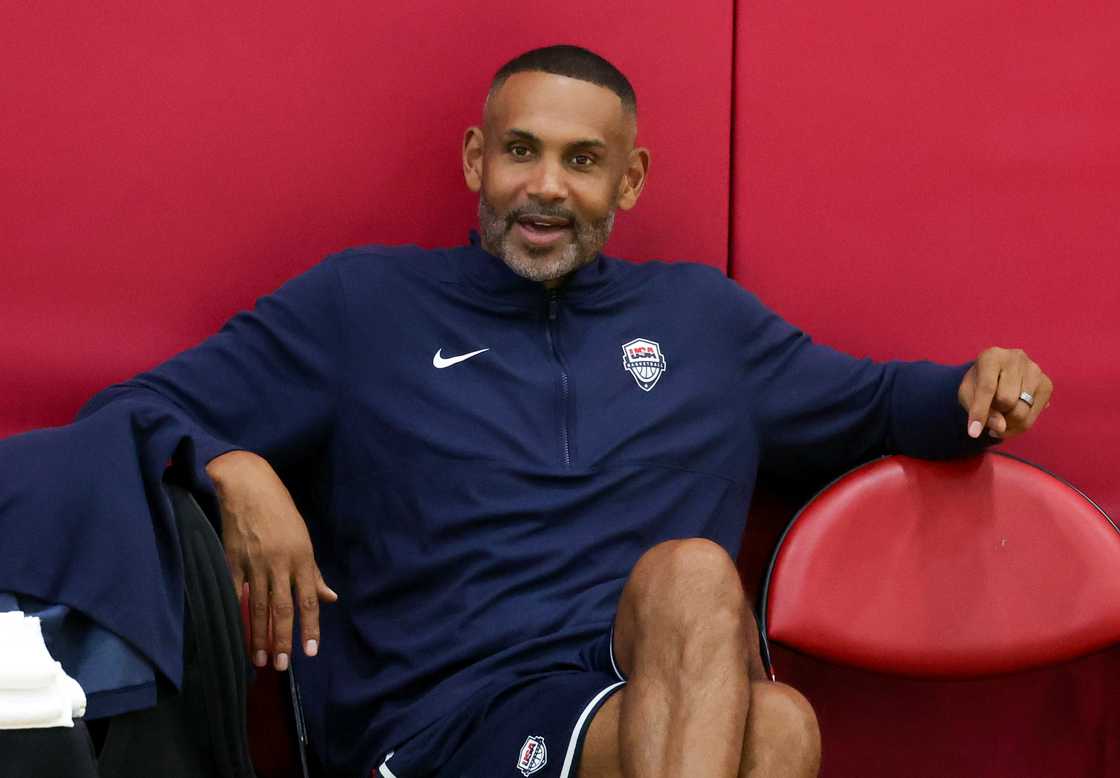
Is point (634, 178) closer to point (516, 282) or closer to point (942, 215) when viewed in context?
point (516, 282)

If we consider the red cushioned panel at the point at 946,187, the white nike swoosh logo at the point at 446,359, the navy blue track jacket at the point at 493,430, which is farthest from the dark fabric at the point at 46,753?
the red cushioned panel at the point at 946,187

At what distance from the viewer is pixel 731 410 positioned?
83.2 inches

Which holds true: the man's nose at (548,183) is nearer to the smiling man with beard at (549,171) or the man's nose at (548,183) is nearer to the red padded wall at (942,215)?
the smiling man with beard at (549,171)

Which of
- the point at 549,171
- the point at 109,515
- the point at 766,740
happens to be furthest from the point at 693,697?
the point at 549,171

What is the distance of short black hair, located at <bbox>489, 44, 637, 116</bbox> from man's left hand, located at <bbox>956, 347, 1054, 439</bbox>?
23.9 inches

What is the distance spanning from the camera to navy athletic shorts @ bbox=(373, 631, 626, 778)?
1.62 meters

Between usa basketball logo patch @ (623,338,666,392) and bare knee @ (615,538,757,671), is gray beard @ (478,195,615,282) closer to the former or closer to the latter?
usa basketball logo patch @ (623,338,666,392)

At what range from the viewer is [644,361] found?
2.09 m

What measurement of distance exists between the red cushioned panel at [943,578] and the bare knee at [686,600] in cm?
38

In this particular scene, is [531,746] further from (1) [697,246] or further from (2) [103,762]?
(1) [697,246]

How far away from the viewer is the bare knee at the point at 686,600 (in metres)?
1.58

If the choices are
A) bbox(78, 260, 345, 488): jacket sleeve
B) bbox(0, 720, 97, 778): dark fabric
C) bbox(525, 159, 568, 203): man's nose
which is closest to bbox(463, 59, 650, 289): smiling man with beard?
bbox(525, 159, 568, 203): man's nose

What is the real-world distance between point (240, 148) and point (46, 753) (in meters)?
1.03

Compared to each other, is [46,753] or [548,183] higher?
[548,183]
